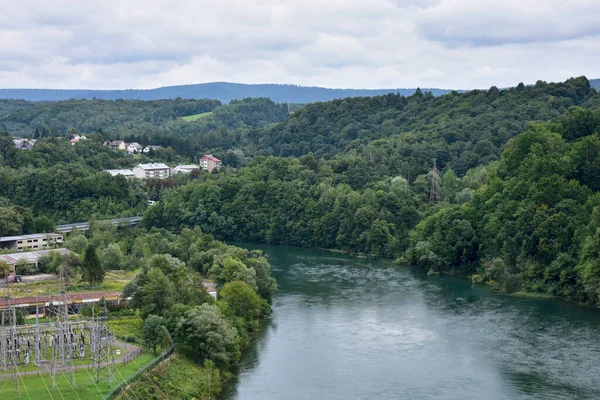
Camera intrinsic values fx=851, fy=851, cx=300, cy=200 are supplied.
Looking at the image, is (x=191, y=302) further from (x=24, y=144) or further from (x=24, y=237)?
(x=24, y=144)

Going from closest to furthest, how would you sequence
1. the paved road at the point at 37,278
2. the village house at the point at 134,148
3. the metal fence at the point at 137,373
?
the metal fence at the point at 137,373 < the paved road at the point at 37,278 < the village house at the point at 134,148

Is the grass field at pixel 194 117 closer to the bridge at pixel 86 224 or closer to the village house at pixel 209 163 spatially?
the village house at pixel 209 163

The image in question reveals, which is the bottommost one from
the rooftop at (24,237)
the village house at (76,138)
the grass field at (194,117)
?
the rooftop at (24,237)

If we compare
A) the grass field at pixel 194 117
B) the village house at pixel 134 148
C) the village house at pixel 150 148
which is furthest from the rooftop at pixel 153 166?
the grass field at pixel 194 117

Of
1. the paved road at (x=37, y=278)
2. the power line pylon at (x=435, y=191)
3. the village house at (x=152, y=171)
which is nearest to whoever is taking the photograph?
the paved road at (x=37, y=278)

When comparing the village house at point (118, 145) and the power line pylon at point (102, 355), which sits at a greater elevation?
the village house at point (118, 145)

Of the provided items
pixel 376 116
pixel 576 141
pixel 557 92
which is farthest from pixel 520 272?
pixel 376 116

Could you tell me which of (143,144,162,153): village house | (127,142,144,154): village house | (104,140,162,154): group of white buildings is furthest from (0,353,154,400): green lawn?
(127,142,144,154): village house
